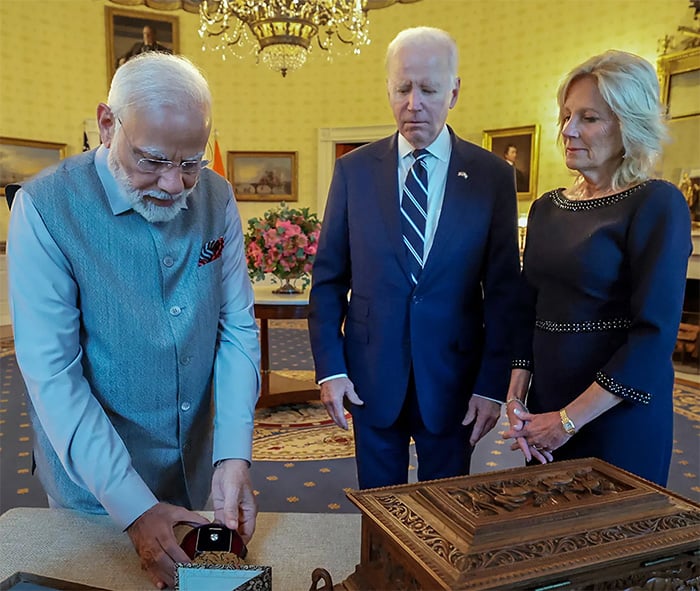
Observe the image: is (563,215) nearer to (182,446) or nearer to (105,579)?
(182,446)

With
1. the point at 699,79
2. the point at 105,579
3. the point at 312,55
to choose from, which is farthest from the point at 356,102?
the point at 105,579

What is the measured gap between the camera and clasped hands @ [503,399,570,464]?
1.35 m

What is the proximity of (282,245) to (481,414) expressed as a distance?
2663mm

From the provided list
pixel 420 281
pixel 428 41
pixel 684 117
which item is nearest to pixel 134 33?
pixel 684 117

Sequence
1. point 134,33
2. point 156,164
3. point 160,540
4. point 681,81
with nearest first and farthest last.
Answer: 1. point 160,540
2. point 156,164
3. point 681,81
4. point 134,33

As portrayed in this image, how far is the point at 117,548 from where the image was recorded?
1.03m

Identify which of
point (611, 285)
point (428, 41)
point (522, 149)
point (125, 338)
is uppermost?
point (522, 149)

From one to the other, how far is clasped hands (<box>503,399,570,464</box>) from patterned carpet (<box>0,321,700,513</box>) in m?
1.72

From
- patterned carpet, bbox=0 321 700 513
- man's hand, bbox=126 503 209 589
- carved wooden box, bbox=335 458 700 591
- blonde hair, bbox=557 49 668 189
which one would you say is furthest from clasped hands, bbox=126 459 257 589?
patterned carpet, bbox=0 321 700 513

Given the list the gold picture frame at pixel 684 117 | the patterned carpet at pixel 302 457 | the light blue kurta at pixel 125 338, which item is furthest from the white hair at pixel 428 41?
the gold picture frame at pixel 684 117

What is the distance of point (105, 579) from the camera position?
3.05ft

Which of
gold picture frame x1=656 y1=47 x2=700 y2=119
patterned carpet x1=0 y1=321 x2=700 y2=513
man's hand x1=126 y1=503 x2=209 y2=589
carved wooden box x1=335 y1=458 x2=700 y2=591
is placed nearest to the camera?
carved wooden box x1=335 y1=458 x2=700 y2=591

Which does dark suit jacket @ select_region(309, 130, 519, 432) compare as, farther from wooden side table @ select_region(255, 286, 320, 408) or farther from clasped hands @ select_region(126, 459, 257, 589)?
wooden side table @ select_region(255, 286, 320, 408)

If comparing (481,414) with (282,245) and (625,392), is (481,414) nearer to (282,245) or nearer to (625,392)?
(625,392)
